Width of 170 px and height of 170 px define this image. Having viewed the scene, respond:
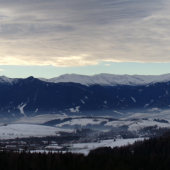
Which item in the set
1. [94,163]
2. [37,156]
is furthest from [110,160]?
[37,156]

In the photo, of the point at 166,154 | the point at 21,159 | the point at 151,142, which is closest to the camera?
the point at 21,159

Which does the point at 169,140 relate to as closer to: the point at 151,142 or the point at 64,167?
the point at 151,142

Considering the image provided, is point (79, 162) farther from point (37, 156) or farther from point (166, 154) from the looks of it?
point (166, 154)

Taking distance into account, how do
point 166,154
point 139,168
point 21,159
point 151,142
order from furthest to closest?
point 151,142 < point 166,154 < point 21,159 < point 139,168

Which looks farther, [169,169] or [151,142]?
[151,142]

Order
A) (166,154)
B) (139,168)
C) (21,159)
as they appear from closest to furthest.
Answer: (139,168)
(21,159)
(166,154)

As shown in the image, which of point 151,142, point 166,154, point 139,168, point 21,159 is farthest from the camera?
point 151,142

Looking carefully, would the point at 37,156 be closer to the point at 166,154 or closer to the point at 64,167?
the point at 64,167

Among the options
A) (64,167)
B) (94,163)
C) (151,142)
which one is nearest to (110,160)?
(94,163)

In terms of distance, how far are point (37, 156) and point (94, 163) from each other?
1925cm

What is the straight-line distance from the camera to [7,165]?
12788 centimetres

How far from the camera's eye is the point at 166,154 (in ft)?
494

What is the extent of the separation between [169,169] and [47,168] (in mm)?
32290

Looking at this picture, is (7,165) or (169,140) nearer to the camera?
(7,165)
